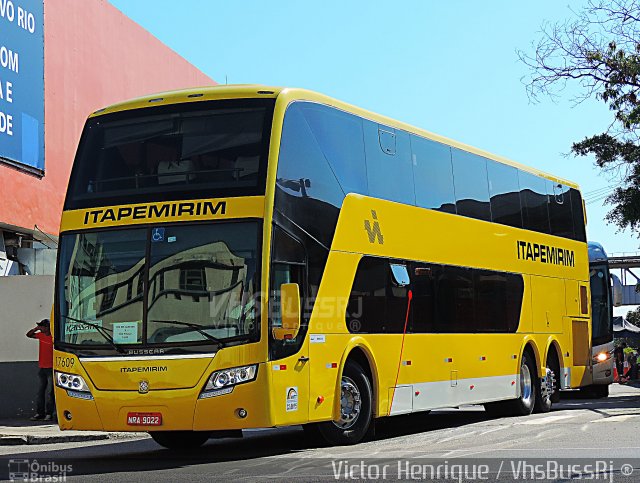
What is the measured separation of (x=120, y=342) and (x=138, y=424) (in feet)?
3.12

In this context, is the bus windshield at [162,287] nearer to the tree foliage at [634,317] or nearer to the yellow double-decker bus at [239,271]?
the yellow double-decker bus at [239,271]

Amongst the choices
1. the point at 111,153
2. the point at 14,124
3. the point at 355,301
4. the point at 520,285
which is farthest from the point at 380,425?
the point at 14,124

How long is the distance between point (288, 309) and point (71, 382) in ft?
8.91

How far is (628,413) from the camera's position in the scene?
65.2 ft

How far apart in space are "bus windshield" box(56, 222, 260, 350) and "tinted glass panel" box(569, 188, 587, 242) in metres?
12.7

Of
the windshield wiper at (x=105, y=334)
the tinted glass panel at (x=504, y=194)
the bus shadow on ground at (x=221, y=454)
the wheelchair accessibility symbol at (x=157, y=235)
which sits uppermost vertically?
the tinted glass panel at (x=504, y=194)

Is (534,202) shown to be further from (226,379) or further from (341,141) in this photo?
(226,379)

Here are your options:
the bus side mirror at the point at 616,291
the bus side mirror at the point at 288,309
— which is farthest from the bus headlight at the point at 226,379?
the bus side mirror at the point at 616,291

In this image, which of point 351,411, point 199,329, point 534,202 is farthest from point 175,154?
point 534,202

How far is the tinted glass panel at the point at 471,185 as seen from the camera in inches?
713

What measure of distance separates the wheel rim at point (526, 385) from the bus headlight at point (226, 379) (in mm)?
9006

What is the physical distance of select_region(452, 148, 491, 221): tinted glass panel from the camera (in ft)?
59.4

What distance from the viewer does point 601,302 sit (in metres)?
28.1

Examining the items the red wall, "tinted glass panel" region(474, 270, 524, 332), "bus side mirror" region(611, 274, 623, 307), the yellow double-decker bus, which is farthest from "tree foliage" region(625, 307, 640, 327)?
the yellow double-decker bus
